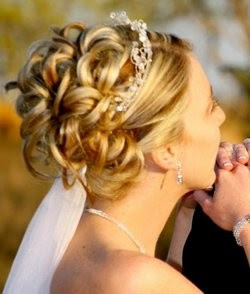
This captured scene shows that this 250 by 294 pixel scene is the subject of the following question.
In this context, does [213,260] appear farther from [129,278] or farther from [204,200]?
[129,278]

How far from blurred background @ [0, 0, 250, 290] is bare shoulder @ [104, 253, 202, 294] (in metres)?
8.15

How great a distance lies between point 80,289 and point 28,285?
0.40 meters

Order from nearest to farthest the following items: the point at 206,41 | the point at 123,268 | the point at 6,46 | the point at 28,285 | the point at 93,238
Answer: the point at 123,268
the point at 93,238
the point at 28,285
the point at 206,41
the point at 6,46

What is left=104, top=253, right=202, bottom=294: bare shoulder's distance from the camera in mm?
2988

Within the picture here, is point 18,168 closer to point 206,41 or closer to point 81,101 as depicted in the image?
point 206,41

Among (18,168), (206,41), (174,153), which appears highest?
(174,153)

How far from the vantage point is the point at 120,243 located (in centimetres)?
322

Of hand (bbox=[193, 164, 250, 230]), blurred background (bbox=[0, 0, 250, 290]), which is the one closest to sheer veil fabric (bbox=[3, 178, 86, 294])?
hand (bbox=[193, 164, 250, 230])

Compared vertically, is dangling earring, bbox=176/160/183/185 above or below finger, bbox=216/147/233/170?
below

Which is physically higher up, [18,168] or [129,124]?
[129,124]

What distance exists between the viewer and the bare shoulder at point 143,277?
2.99 m

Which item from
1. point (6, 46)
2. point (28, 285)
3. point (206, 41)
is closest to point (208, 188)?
point (28, 285)

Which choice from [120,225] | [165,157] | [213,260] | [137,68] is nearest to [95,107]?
[137,68]

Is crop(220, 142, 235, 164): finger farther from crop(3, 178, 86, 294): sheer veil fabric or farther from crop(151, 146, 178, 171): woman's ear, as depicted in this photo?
crop(3, 178, 86, 294): sheer veil fabric
